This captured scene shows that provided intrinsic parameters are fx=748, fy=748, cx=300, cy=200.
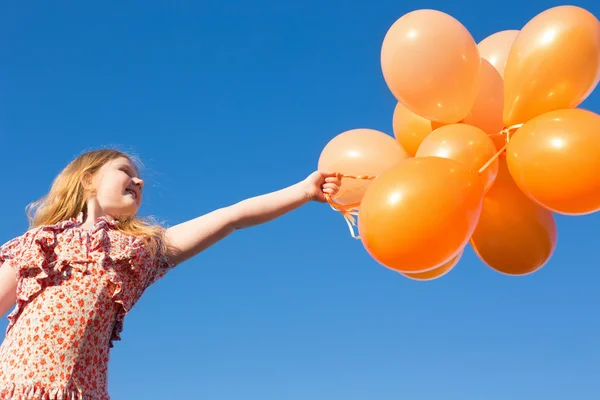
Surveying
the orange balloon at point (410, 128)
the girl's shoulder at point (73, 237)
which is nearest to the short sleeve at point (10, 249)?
the girl's shoulder at point (73, 237)

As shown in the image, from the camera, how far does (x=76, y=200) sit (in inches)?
167

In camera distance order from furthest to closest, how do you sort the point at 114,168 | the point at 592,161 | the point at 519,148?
the point at 114,168
the point at 519,148
the point at 592,161

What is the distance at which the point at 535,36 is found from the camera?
4082 mm

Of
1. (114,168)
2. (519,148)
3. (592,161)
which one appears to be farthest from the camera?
(114,168)

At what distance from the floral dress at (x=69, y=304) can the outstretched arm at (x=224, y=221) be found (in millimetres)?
124

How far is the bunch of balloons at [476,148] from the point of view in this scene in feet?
11.9

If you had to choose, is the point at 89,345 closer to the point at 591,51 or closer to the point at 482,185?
the point at 482,185

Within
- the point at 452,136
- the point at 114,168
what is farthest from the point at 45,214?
the point at 452,136

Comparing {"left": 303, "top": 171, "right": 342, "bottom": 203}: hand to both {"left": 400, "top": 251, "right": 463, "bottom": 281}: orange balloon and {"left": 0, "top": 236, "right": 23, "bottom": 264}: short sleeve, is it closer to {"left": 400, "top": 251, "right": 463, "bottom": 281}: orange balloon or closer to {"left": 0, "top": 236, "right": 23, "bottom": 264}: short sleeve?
{"left": 400, "top": 251, "right": 463, "bottom": 281}: orange balloon

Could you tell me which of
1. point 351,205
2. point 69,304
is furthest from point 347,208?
point 69,304

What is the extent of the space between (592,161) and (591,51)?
74 centimetres

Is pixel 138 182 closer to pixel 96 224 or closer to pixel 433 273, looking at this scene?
pixel 96 224

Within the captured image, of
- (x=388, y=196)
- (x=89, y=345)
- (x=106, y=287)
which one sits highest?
(x=388, y=196)

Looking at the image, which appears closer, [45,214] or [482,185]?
[482,185]
